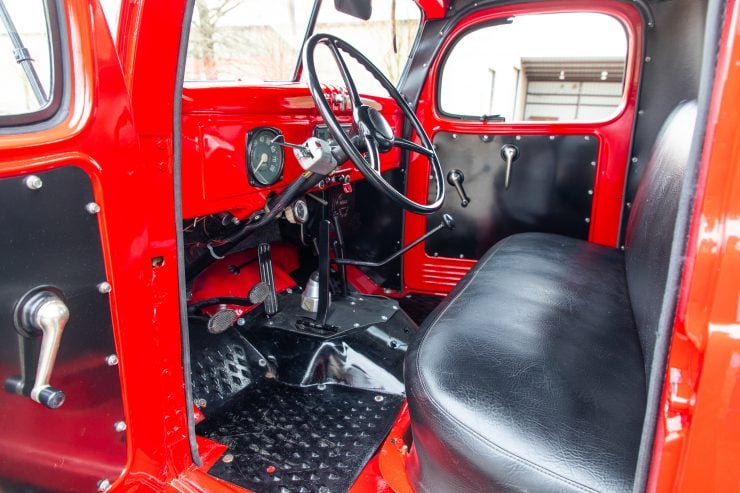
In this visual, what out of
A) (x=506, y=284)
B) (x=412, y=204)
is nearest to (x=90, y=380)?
(x=412, y=204)

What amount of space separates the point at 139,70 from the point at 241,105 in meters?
0.48

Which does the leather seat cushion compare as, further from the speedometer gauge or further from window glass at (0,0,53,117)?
window glass at (0,0,53,117)

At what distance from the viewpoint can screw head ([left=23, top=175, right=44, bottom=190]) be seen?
75 centimetres

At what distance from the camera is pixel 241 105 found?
4.47 feet

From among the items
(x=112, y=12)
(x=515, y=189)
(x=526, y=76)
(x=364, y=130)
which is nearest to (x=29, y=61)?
(x=112, y=12)

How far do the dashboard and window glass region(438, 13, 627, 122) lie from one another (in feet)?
3.33

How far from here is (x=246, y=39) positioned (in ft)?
5.76

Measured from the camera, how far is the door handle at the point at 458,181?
2314mm

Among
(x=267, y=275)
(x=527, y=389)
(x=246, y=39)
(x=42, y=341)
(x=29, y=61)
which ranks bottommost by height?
(x=267, y=275)

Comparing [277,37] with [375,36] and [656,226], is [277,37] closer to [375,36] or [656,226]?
[375,36]

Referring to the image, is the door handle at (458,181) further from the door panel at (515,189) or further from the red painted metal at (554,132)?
the red painted metal at (554,132)

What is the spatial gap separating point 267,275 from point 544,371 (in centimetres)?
119

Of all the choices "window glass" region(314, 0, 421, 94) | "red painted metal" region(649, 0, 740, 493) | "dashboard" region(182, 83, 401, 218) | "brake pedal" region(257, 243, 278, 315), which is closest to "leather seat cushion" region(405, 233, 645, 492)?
"red painted metal" region(649, 0, 740, 493)

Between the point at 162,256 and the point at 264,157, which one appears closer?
the point at 162,256
